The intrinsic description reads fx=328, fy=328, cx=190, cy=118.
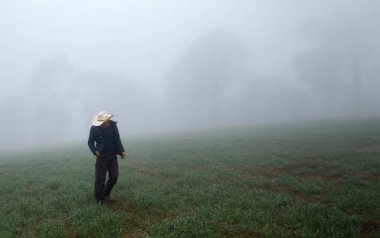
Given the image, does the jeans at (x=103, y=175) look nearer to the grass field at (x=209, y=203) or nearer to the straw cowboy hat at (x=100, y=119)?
the grass field at (x=209, y=203)

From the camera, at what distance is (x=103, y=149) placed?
11.4m

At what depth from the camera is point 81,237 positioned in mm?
8516

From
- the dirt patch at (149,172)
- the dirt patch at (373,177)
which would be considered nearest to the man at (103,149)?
the dirt patch at (149,172)

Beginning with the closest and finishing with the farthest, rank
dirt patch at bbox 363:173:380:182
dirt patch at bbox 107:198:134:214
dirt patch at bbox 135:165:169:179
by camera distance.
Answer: dirt patch at bbox 107:198:134:214 → dirt patch at bbox 363:173:380:182 → dirt patch at bbox 135:165:169:179

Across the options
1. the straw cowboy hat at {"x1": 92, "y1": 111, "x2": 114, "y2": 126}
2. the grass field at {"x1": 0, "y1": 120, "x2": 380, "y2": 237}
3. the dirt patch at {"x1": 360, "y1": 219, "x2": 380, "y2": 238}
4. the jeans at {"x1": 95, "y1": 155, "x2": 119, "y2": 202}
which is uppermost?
the straw cowboy hat at {"x1": 92, "y1": 111, "x2": 114, "y2": 126}

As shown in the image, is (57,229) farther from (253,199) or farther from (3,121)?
(3,121)

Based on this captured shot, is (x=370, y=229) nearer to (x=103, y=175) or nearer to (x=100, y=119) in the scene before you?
(x=103, y=175)

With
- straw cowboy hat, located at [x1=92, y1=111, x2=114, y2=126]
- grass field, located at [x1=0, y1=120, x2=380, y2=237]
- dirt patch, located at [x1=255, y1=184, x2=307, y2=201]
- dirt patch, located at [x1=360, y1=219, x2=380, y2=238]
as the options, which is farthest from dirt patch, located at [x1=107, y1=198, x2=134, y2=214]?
dirt patch, located at [x1=360, y1=219, x2=380, y2=238]

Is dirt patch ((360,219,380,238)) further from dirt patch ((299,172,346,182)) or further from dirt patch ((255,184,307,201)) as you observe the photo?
dirt patch ((299,172,346,182))

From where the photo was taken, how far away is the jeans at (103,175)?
11414mm

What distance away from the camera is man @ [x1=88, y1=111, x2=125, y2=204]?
11.4 m

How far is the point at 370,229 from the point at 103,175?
8.33 meters

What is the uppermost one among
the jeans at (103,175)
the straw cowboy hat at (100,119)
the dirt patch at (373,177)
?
the straw cowboy hat at (100,119)

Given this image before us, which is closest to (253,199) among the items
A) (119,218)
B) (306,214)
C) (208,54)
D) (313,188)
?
(306,214)
